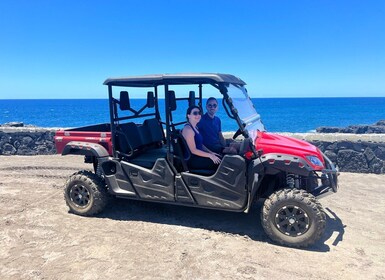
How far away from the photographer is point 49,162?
851 cm

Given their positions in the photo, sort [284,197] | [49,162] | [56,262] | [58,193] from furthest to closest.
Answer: [49,162] < [58,193] < [284,197] < [56,262]

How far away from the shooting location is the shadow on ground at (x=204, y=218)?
4307mm

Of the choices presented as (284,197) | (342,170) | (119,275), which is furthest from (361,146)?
(119,275)

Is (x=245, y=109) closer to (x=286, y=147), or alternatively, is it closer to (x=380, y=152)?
(x=286, y=147)

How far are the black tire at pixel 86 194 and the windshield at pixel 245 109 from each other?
7.71 feet

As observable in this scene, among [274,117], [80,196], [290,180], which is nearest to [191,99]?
[290,180]

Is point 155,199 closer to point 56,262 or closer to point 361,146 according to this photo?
point 56,262

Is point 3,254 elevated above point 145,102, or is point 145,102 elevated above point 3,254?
point 145,102

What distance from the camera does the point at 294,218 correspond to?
387 cm

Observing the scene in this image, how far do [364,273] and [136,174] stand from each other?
118 inches

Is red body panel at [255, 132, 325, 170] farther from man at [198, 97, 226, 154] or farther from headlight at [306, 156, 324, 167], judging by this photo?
man at [198, 97, 226, 154]

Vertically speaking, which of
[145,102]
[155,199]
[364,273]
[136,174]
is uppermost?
[145,102]

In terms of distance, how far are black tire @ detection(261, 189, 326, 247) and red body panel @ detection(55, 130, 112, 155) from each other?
2448 millimetres

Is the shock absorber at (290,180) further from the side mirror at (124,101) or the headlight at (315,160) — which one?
the side mirror at (124,101)
